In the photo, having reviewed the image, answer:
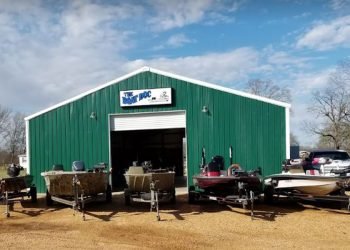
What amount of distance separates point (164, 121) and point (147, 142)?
8.12 m

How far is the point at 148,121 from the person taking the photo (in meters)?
17.3

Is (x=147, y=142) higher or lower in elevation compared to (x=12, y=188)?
higher

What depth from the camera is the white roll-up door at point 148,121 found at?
17.1 metres

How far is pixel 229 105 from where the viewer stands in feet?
53.8

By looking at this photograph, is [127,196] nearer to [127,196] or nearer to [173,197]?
[127,196]

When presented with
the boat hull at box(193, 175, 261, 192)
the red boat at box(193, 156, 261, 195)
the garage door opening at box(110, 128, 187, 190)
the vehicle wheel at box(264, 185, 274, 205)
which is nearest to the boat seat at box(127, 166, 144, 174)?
the red boat at box(193, 156, 261, 195)

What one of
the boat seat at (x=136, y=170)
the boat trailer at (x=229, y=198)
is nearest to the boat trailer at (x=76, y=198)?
the boat seat at (x=136, y=170)

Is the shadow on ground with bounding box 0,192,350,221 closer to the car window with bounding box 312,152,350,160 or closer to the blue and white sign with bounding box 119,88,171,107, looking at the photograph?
the car window with bounding box 312,152,350,160

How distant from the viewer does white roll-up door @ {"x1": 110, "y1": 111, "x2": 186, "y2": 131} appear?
17062mm

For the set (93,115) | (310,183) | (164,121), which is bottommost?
(310,183)

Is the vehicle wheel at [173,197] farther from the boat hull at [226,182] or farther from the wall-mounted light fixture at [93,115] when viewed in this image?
the wall-mounted light fixture at [93,115]

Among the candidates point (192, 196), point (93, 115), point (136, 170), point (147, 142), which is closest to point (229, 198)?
point (192, 196)

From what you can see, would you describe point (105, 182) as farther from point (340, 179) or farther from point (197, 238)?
point (340, 179)

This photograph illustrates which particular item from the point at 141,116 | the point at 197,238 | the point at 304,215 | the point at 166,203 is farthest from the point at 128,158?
the point at 197,238
